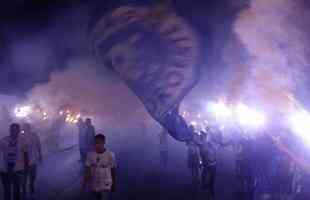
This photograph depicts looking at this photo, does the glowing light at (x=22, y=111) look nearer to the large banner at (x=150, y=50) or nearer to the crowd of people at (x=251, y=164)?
the crowd of people at (x=251, y=164)

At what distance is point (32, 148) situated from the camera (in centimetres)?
1171

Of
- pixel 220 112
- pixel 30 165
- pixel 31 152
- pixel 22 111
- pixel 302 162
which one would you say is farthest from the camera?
pixel 220 112

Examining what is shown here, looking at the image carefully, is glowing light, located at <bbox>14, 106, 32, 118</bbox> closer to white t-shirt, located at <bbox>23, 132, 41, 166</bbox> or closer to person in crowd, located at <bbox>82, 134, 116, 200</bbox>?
white t-shirt, located at <bbox>23, 132, 41, 166</bbox>

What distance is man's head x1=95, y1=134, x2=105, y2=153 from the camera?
8.55 meters

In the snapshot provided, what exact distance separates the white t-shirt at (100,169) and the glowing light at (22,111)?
15374 mm

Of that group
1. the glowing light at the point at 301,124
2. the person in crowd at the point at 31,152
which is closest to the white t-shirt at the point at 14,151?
the person in crowd at the point at 31,152

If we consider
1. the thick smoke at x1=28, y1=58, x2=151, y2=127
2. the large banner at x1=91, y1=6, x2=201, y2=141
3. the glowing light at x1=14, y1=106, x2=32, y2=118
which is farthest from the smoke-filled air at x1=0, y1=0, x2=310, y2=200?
the thick smoke at x1=28, y1=58, x2=151, y2=127

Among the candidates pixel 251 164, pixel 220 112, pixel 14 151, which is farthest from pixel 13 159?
pixel 220 112

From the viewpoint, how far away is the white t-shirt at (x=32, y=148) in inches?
454

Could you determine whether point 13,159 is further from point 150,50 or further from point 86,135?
point 150,50

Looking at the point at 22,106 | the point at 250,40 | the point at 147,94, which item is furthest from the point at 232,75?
the point at 22,106

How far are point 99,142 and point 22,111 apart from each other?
16.5 m

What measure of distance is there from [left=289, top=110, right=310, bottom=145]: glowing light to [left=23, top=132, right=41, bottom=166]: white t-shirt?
5.99m

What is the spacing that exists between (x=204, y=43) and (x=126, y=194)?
603cm
